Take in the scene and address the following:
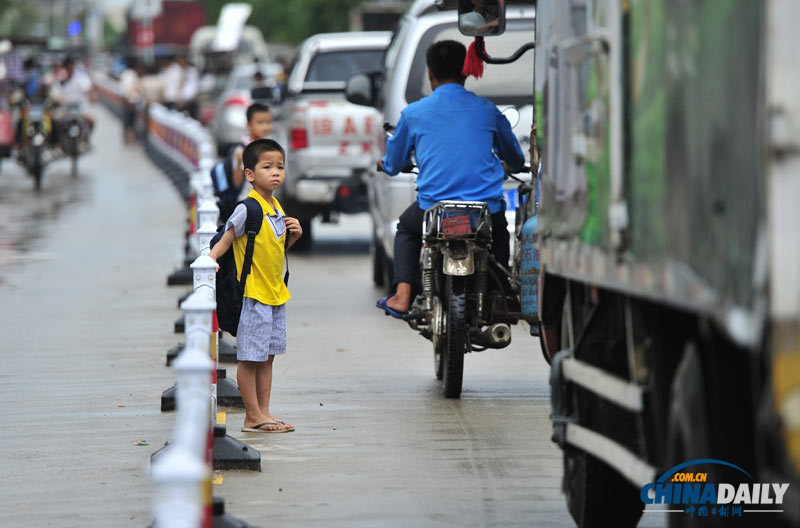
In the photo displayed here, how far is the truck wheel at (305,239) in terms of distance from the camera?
58.9ft

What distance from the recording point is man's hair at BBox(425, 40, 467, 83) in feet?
30.3

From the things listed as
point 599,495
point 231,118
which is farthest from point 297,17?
point 599,495

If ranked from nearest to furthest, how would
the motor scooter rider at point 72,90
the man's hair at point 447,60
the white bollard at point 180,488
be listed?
the white bollard at point 180,488 < the man's hair at point 447,60 < the motor scooter rider at point 72,90

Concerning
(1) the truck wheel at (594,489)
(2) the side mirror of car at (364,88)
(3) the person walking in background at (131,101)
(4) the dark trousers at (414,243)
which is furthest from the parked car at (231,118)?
(1) the truck wheel at (594,489)

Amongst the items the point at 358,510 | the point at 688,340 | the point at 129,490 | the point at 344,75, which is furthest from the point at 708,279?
the point at 344,75

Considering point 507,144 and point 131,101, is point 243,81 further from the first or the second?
point 507,144

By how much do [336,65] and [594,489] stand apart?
1275 centimetres

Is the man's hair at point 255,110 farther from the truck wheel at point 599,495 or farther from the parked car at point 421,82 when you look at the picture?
the truck wheel at point 599,495

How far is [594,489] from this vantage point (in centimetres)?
582

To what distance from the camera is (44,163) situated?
28156mm

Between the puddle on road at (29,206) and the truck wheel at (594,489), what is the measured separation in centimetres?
1060

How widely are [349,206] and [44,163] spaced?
41.0ft

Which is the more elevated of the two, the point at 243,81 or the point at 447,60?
the point at 447,60

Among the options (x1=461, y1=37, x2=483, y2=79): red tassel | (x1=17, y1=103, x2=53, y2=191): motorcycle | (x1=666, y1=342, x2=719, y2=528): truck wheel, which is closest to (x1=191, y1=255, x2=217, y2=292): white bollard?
(x1=461, y1=37, x2=483, y2=79): red tassel
